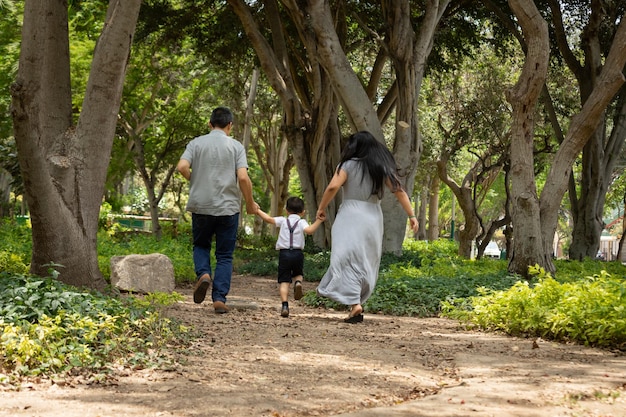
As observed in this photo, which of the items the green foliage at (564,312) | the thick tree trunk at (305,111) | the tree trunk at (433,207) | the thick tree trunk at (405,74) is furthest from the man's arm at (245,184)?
the tree trunk at (433,207)

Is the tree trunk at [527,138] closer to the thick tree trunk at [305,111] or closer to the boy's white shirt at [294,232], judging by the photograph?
the boy's white shirt at [294,232]

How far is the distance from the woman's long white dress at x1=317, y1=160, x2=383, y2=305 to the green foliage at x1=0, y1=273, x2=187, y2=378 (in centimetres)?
225

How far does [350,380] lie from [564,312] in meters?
2.75

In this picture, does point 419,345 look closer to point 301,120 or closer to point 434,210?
point 301,120

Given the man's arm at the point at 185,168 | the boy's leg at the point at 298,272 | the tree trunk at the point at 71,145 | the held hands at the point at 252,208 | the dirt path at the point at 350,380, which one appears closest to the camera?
the dirt path at the point at 350,380

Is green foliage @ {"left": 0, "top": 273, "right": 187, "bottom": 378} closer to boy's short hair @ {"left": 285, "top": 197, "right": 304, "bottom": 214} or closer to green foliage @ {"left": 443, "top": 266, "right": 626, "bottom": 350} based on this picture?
boy's short hair @ {"left": 285, "top": 197, "right": 304, "bottom": 214}

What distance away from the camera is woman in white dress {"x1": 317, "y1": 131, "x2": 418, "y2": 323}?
26.9ft

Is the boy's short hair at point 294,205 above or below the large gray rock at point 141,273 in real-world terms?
above

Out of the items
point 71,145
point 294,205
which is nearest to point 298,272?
point 294,205

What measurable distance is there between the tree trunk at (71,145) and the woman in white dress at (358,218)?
2272 millimetres

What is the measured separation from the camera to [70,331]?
17.6ft

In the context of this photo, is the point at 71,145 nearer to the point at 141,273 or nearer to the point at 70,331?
the point at 70,331

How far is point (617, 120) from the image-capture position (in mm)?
19594

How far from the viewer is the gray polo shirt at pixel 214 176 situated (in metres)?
7.96
